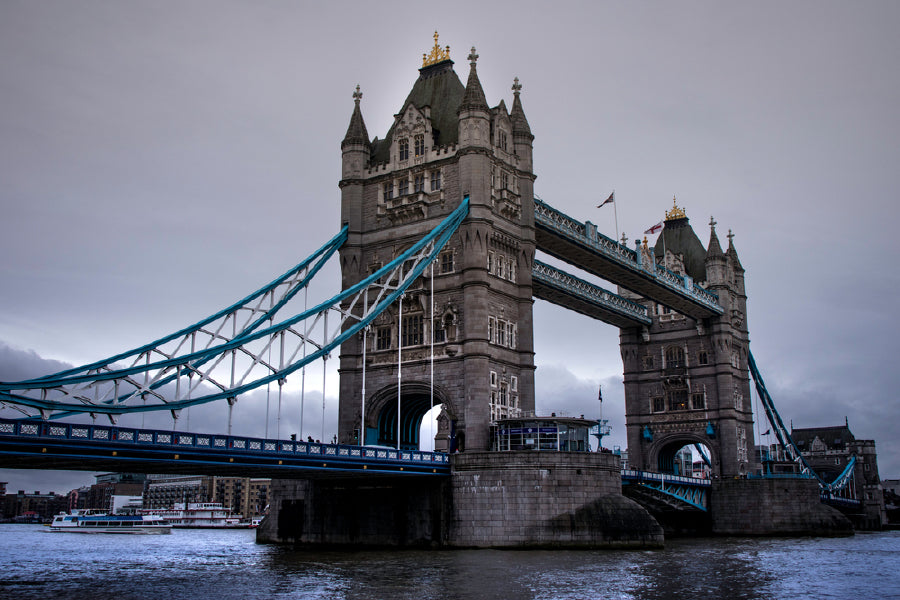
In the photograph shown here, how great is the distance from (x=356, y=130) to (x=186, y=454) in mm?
31985

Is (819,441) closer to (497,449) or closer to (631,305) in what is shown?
(631,305)

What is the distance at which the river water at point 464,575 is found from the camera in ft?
99.0

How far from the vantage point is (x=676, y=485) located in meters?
74.6

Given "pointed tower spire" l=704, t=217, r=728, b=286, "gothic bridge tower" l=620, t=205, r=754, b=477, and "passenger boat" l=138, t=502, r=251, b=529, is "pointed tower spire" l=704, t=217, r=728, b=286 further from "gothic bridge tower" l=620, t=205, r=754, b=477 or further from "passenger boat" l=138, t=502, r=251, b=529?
"passenger boat" l=138, t=502, r=251, b=529

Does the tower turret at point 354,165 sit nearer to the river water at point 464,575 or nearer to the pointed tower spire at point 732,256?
the river water at point 464,575

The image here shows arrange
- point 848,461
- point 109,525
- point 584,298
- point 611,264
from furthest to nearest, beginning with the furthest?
1. point 848,461
2. point 109,525
3. point 584,298
4. point 611,264

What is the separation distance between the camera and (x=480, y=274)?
185 feet

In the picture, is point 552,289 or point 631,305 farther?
point 631,305

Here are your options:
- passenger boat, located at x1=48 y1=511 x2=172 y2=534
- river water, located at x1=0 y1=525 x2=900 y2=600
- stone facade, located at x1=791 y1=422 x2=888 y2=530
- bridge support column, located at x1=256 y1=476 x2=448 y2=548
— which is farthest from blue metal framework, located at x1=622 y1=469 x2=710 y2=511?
passenger boat, located at x1=48 y1=511 x2=172 y2=534

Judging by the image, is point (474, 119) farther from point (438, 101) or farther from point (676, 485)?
point (676, 485)

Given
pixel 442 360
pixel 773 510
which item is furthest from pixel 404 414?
pixel 773 510

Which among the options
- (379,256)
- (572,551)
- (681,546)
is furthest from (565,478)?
(379,256)

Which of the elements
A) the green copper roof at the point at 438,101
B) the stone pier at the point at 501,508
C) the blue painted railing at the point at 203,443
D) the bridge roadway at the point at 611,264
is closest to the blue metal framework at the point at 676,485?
the bridge roadway at the point at 611,264

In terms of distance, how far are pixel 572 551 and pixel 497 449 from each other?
29.4 ft
